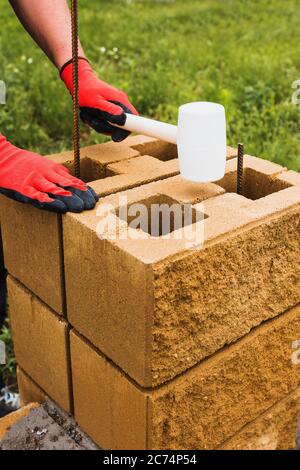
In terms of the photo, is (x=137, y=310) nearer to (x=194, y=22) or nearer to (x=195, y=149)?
(x=195, y=149)

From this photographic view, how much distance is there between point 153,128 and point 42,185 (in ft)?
1.37

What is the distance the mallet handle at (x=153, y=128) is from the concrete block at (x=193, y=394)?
2.15ft

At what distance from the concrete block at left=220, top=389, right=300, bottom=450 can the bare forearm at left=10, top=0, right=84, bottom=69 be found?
1540 millimetres

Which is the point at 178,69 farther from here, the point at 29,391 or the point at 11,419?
the point at 11,419

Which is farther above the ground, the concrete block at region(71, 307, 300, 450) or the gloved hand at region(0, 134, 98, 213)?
the gloved hand at region(0, 134, 98, 213)

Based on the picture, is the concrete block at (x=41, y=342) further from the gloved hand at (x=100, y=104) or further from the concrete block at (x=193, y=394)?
the gloved hand at (x=100, y=104)

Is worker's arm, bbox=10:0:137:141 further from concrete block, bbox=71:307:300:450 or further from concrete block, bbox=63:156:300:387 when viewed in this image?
concrete block, bbox=71:307:300:450

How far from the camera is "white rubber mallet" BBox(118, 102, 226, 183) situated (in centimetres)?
172

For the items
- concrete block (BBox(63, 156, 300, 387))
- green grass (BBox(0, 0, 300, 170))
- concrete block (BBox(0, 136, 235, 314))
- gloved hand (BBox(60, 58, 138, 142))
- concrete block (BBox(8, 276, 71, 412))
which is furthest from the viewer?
green grass (BBox(0, 0, 300, 170))

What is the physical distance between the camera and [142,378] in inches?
64.7

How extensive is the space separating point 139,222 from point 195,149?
0.28m

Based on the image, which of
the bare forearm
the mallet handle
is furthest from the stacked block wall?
the bare forearm

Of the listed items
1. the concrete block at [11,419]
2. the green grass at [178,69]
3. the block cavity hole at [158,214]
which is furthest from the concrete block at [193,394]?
the green grass at [178,69]

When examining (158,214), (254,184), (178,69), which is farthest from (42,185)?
(178,69)
